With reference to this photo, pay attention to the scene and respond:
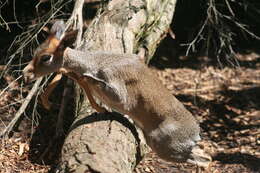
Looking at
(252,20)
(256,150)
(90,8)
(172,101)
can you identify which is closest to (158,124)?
(172,101)

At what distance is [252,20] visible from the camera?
830 centimetres

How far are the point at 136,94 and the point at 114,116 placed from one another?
12.5 inches

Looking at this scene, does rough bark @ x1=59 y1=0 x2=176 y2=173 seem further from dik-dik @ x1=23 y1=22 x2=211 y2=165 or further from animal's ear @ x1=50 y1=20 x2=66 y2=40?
animal's ear @ x1=50 y1=20 x2=66 y2=40

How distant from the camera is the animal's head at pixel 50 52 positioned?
3.90m

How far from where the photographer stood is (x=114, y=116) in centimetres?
425

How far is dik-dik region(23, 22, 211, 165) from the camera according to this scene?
4.10 m

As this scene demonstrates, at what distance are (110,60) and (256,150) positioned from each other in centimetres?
236

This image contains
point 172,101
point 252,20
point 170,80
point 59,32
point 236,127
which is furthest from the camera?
point 252,20

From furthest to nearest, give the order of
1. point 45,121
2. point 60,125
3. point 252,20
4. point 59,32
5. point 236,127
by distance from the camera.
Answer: point 252,20
point 236,127
point 45,121
point 60,125
point 59,32

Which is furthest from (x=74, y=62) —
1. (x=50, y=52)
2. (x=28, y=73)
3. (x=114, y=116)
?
(x=114, y=116)

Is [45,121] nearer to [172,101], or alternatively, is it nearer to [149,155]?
[149,155]

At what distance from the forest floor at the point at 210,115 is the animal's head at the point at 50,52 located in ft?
2.37

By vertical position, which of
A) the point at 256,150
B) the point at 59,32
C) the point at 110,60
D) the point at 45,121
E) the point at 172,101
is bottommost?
the point at 256,150

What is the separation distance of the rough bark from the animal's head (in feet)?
1.90
